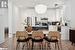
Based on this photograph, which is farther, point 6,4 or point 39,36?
point 6,4

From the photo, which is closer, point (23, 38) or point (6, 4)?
point (23, 38)

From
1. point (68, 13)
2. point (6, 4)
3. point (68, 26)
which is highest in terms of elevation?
point (6, 4)

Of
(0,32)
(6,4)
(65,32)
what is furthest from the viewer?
(6,4)

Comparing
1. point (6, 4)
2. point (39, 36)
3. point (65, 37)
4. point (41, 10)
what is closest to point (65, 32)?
point (65, 37)

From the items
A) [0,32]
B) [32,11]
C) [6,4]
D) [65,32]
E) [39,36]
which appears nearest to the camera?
[39,36]

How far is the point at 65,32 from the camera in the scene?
35.6ft

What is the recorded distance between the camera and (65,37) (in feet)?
35.9

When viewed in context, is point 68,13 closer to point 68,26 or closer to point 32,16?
point 68,26

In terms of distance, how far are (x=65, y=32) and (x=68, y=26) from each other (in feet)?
1.62

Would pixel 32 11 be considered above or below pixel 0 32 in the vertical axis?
above

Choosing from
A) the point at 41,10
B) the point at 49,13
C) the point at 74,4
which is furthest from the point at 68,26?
the point at 49,13

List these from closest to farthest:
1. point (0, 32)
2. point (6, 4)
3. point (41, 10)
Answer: point (0, 32) < point (41, 10) < point (6, 4)

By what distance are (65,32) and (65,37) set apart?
39 cm

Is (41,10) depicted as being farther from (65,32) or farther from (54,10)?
(54,10)
